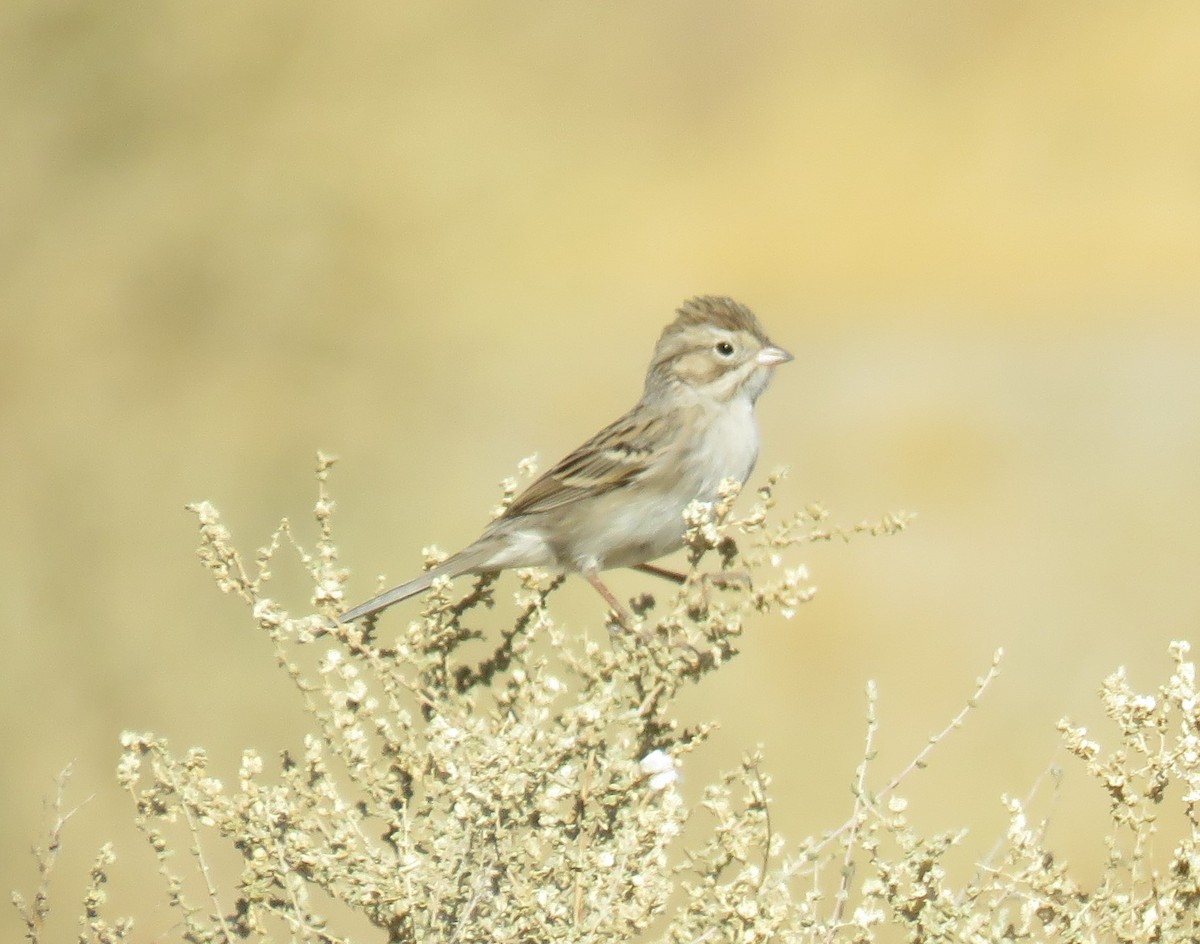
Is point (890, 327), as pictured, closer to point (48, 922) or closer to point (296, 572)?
point (296, 572)

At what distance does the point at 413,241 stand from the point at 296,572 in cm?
136

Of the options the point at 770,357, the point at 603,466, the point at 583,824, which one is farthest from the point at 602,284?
the point at 583,824

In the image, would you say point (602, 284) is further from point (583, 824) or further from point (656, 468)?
point (583, 824)

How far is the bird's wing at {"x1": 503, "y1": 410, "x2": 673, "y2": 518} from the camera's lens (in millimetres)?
3578

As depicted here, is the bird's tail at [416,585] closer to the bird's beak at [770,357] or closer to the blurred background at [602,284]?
the bird's beak at [770,357]

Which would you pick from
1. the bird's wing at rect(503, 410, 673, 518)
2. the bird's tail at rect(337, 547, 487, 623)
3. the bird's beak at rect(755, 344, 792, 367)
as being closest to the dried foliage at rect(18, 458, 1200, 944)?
the bird's tail at rect(337, 547, 487, 623)

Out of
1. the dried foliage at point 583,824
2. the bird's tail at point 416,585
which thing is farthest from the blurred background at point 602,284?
the dried foliage at point 583,824

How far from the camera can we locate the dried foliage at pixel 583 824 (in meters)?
1.78

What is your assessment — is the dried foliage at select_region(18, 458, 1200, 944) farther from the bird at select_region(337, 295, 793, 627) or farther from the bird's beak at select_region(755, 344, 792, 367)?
the bird's beak at select_region(755, 344, 792, 367)

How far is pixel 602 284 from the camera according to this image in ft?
19.7

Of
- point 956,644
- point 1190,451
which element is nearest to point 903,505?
point 956,644

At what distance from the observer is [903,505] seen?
5.59 metres

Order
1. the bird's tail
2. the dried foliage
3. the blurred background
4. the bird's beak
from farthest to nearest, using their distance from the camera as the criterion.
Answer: the blurred background → the bird's beak → the bird's tail → the dried foliage

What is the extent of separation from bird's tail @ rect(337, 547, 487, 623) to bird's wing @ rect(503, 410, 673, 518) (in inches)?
5.8
